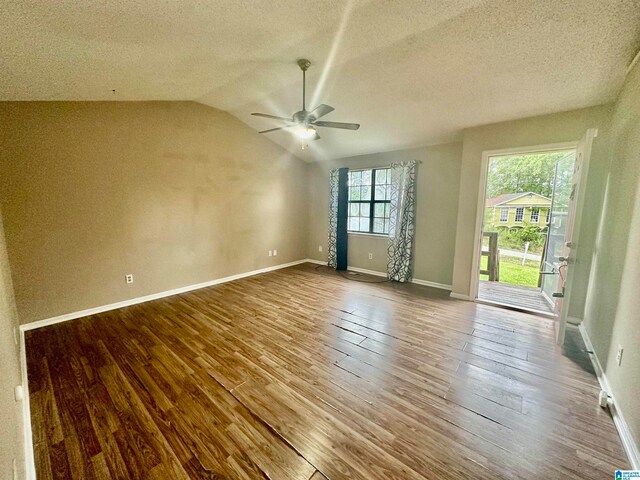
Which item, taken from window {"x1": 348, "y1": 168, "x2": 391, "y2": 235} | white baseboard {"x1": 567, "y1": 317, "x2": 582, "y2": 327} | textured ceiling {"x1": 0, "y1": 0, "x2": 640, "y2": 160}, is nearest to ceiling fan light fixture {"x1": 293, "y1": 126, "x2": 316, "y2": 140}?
textured ceiling {"x1": 0, "y1": 0, "x2": 640, "y2": 160}

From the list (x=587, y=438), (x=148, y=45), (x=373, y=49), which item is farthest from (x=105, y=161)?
(x=587, y=438)

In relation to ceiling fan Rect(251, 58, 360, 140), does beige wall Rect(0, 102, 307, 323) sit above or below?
below

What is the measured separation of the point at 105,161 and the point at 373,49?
3.34 meters

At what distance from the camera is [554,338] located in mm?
2611

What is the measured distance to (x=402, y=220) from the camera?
443cm

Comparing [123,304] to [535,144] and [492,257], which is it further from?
[492,257]

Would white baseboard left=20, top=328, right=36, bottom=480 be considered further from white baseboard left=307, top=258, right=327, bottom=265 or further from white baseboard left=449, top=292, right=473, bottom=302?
white baseboard left=307, top=258, right=327, bottom=265

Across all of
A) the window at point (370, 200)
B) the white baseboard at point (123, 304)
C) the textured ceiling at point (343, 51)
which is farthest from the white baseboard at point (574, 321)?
the white baseboard at point (123, 304)

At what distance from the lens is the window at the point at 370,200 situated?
4929mm

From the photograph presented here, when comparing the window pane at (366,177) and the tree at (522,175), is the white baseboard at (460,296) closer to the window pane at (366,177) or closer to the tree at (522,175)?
the window pane at (366,177)

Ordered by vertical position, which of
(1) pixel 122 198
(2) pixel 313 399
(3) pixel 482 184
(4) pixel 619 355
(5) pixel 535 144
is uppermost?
(5) pixel 535 144

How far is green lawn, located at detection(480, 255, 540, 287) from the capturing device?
16.0 ft

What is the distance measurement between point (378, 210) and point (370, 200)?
27cm

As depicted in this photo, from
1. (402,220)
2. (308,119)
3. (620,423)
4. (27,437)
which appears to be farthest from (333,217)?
(27,437)
